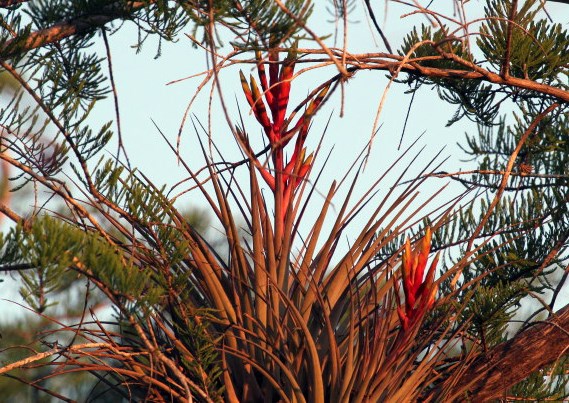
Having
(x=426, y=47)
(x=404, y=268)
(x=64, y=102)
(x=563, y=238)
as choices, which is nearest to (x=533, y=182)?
(x=563, y=238)

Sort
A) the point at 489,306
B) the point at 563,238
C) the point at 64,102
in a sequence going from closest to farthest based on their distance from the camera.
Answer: the point at 64,102, the point at 489,306, the point at 563,238

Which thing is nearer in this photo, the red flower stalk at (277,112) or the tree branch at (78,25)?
the tree branch at (78,25)

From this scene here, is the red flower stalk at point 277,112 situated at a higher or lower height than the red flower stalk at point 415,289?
higher

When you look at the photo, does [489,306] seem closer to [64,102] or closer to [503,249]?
[503,249]

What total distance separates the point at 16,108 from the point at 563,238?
1.17 metres

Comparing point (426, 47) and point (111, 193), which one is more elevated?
point (426, 47)

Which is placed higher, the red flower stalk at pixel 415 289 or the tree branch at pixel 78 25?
the tree branch at pixel 78 25

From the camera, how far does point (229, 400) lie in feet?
4.57

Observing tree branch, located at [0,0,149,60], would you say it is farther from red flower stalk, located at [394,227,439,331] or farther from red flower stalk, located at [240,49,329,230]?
red flower stalk, located at [394,227,439,331]

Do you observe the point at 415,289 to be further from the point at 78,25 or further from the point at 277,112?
the point at 78,25

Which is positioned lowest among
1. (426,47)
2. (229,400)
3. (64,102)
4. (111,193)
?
(229,400)

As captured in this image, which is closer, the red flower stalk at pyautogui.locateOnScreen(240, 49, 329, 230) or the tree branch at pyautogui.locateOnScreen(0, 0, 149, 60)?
the tree branch at pyautogui.locateOnScreen(0, 0, 149, 60)

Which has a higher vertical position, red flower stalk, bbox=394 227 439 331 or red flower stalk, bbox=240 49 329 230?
red flower stalk, bbox=240 49 329 230

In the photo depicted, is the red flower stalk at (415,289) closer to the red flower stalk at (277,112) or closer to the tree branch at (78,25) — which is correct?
the red flower stalk at (277,112)
